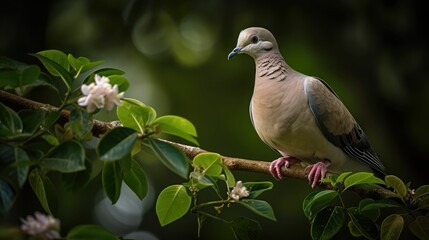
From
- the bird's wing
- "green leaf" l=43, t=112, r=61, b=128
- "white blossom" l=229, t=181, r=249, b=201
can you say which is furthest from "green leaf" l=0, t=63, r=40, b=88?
the bird's wing

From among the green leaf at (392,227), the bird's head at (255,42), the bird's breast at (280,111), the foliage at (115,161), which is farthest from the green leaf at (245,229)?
the bird's head at (255,42)

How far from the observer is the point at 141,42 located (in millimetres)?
5703

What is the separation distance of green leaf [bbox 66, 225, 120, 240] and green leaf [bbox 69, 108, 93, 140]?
25 centimetres

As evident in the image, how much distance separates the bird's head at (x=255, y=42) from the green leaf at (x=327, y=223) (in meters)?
1.26

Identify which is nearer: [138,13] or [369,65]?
[369,65]

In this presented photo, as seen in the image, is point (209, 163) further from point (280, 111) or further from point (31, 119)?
point (280, 111)

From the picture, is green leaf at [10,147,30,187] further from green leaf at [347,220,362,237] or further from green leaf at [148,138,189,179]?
green leaf at [347,220,362,237]

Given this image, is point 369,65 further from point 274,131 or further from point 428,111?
point 274,131

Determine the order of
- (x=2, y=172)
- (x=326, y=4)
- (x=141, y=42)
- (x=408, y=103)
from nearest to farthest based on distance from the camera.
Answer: (x=2, y=172)
(x=408, y=103)
(x=326, y=4)
(x=141, y=42)

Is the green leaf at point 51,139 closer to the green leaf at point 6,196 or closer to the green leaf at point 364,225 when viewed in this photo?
the green leaf at point 6,196

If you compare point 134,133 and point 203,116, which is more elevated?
point 134,133

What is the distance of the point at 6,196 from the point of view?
4.71ft

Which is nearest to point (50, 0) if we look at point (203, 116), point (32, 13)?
point (32, 13)

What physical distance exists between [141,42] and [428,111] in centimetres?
239
